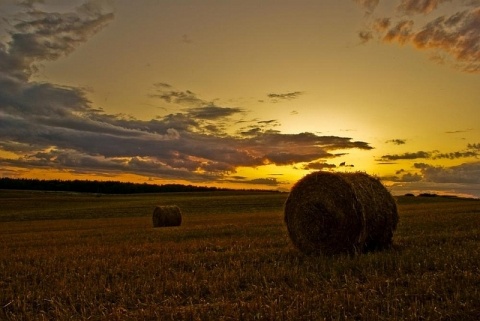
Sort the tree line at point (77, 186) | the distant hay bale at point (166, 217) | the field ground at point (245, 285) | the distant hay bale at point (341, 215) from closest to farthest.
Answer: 1. the field ground at point (245, 285)
2. the distant hay bale at point (341, 215)
3. the distant hay bale at point (166, 217)
4. the tree line at point (77, 186)

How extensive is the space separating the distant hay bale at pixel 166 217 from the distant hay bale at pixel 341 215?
17.1m

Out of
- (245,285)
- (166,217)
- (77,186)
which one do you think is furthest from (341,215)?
(77,186)

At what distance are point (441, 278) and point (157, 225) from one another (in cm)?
2312

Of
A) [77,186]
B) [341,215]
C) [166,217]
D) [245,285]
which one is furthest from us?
[77,186]

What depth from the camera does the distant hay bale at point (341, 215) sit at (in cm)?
1063

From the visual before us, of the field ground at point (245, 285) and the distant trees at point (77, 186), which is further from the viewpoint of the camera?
the distant trees at point (77, 186)

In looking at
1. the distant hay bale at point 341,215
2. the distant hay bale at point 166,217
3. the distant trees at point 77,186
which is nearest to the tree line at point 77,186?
the distant trees at point 77,186

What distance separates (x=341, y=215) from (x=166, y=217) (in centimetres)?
1875

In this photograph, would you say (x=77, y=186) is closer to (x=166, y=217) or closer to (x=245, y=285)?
(x=166, y=217)

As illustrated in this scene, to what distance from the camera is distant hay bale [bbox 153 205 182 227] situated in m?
28.1

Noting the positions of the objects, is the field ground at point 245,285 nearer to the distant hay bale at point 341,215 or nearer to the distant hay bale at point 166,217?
the distant hay bale at point 341,215

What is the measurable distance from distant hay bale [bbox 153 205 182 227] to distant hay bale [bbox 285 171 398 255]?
1706 cm

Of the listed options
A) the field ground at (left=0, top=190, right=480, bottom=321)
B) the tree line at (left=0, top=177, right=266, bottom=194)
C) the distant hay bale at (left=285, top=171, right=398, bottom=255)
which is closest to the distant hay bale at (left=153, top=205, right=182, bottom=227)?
the field ground at (left=0, top=190, right=480, bottom=321)

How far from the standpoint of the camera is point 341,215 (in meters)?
10.8
